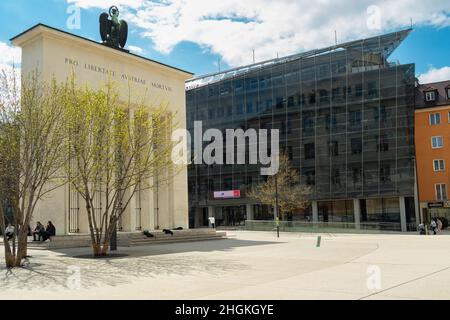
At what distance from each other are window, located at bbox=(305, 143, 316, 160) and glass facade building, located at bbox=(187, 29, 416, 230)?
13cm

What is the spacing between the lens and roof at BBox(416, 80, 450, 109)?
59.5 meters

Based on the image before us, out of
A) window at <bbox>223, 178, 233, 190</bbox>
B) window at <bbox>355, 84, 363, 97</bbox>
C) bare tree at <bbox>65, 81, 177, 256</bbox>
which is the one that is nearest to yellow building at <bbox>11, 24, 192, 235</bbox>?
bare tree at <bbox>65, 81, 177, 256</bbox>

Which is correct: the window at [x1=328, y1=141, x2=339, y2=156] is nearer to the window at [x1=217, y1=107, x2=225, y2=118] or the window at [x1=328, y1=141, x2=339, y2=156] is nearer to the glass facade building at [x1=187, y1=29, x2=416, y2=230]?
the glass facade building at [x1=187, y1=29, x2=416, y2=230]

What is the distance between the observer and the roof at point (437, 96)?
195ft

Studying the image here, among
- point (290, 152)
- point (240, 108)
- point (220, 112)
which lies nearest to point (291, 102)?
point (290, 152)

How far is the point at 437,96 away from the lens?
198 ft

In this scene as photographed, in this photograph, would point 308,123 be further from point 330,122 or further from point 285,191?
point 285,191

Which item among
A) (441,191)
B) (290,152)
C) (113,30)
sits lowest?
(441,191)

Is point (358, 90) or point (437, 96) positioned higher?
point (358, 90)

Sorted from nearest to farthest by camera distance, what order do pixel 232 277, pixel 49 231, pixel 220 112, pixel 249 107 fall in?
1. pixel 232 277
2. pixel 49 231
3. pixel 249 107
4. pixel 220 112

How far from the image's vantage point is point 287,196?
56.7 metres

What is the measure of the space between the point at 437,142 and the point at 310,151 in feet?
49.7

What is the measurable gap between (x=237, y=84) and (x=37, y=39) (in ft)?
135

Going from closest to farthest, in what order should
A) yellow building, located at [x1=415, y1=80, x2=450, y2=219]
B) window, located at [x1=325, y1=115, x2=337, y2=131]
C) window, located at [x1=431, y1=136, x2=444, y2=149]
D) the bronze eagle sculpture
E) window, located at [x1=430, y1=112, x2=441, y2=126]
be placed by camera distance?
1. the bronze eagle sculpture
2. yellow building, located at [x1=415, y1=80, x2=450, y2=219]
3. window, located at [x1=431, y1=136, x2=444, y2=149]
4. window, located at [x1=430, y1=112, x2=441, y2=126]
5. window, located at [x1=325, y1=115, x2=337, y2=131]
